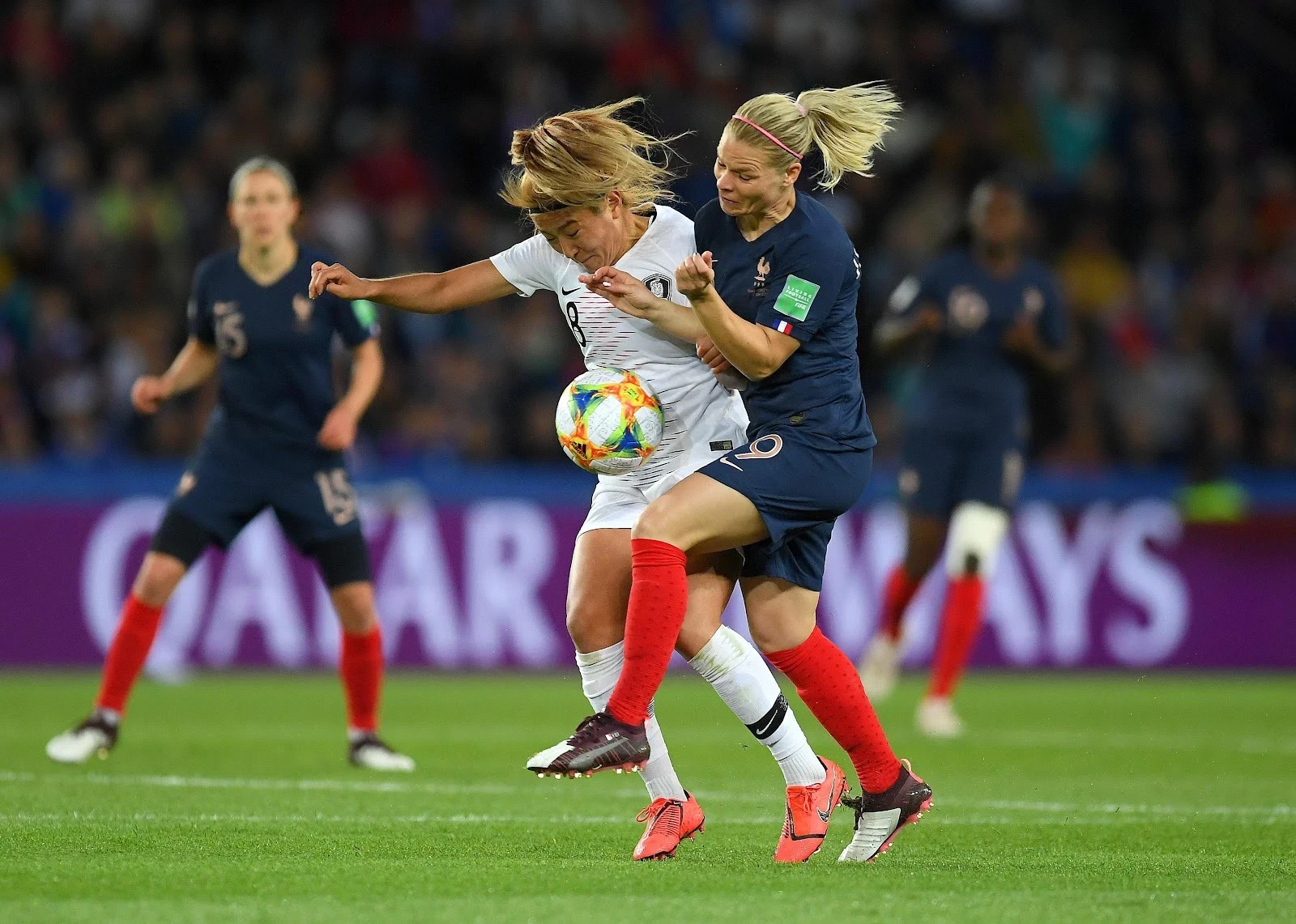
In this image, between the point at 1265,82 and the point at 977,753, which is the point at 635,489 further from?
the point at 1265,82

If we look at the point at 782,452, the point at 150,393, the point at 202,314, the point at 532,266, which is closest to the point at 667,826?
the point at 782,452

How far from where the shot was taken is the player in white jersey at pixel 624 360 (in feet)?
17.3

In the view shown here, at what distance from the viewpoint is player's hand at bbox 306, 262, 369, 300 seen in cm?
530

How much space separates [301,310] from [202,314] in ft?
1.37

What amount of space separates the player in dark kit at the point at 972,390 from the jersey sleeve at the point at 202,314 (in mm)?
3248

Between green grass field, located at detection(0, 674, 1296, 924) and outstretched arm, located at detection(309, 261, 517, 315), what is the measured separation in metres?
1.50

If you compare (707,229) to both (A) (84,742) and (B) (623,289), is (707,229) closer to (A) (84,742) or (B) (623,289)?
(B) (623,289)

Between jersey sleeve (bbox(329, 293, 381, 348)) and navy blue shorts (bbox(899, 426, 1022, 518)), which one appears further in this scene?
navy blue shorts (bbox(899, 426, 1022, 518))

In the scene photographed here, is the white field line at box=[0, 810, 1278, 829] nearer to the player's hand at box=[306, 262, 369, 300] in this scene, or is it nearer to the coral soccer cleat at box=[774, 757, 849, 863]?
the coral soccer cleat at box=[774, 757, 849, 863]

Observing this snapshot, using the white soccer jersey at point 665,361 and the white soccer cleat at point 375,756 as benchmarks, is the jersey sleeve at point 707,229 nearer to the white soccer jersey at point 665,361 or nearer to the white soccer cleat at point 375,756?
the white soccer jersey at point 665,361

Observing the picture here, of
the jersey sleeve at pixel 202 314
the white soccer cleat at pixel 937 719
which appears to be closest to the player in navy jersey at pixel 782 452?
the jersey sleeve at pixel 202 314

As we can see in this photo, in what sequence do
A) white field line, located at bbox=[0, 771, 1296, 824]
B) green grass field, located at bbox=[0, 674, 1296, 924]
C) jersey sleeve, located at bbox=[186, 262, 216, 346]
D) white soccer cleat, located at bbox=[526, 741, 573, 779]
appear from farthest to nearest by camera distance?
1. jersey sleeve, located at bbox=[186, 262, 216, 346]
2. white field line, located at bbox=[0, 771, 1296, 824]
3. white soccer cleat, located at bbox=[526, 741, 573, 779]
4. green grass field, located at bbox=[0, 674, 1296, 924]

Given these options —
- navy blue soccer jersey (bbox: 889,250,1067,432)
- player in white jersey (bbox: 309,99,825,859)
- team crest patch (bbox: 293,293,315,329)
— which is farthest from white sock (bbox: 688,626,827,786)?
navy blue soccer jersey (bbox: 889,250,1067,432)

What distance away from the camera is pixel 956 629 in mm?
9258
